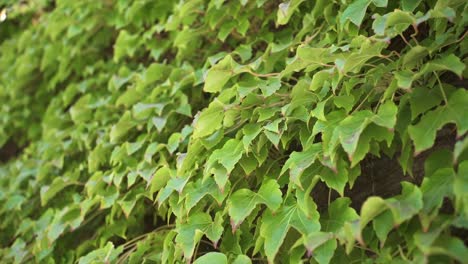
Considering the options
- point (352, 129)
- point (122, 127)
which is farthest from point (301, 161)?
point (122, 127)

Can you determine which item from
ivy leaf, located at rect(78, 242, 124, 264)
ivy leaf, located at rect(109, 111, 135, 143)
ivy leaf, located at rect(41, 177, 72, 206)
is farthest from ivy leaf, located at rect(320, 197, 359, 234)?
ivy leaf, located at rect(41, 177, 72, 206)

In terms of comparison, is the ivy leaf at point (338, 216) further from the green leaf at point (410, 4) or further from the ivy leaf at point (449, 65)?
the green leaf at point (410, 4)

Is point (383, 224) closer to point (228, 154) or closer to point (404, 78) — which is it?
point (404, 78)

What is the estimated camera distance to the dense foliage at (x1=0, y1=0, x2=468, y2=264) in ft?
3.29

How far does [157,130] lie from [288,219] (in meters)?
0.76

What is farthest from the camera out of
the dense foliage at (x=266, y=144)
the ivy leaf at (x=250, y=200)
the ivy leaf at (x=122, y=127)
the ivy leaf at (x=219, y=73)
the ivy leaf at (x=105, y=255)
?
the ivy leaf at (x=122, y=127)

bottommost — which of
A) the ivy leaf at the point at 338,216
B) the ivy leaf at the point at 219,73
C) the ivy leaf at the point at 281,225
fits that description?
the ivy leaf at the point at 338,216

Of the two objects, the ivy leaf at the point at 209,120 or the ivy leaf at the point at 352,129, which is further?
the ivy leaf at the point at 209,120

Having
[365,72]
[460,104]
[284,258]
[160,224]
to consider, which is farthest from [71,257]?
[460,104]

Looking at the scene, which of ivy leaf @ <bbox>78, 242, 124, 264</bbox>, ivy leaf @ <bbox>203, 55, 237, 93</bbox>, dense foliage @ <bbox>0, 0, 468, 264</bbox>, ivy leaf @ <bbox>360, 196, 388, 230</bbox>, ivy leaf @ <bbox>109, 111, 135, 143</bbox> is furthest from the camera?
ivy leaf @ <bbox>109, 111, 135, 143</bbox>

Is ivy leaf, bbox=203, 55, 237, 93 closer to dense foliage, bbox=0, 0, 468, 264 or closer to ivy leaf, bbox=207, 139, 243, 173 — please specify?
dense foliage, bbox=0, 0, 468, 264

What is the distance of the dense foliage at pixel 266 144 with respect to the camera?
1004 millimetres

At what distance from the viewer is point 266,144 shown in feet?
4.21

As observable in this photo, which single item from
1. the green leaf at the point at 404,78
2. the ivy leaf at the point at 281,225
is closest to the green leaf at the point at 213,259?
the ivy leaf at the point at 281,225
